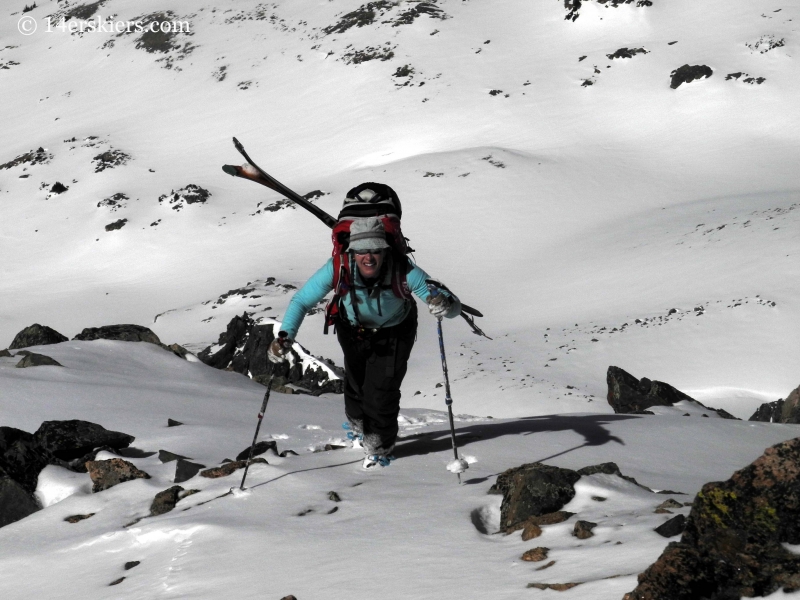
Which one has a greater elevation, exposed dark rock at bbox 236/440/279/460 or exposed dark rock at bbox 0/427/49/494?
exposed dark rock at bbox 0/427/49/494

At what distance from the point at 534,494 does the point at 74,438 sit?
4459 millimetres

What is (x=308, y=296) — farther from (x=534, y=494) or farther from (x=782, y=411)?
(x=782, y=411)

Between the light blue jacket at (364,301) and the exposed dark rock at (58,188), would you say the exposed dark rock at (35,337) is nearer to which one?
the light blue jacket at (364,301)

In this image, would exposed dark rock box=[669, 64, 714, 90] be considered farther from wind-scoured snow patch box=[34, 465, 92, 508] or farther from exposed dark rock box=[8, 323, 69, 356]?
wind-scoured snow patch box=[34, 465, 92, 508]

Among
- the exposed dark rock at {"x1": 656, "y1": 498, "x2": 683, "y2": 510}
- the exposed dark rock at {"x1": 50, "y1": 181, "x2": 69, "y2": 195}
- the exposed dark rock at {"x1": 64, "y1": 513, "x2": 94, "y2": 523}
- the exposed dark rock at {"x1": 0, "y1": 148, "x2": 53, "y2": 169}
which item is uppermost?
the exposed dark rock at {"x1": 0, "y1": 148, "x2": 53, "y2": 169}

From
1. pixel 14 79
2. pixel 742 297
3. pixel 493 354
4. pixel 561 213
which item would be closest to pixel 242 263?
pixel 561 213

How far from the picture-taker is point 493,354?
19484 millimetres

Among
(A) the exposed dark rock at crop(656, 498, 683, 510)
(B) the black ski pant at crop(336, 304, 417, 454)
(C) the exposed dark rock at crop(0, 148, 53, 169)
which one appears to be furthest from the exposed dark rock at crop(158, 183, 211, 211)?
(A) the exposed dark rock at crop(656, 498, 683, 510)

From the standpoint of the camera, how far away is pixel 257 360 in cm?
1720

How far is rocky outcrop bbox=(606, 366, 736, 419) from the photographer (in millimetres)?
13180

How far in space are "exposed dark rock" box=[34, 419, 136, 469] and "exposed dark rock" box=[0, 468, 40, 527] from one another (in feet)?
3.24

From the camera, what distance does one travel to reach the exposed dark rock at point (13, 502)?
18.9 ft

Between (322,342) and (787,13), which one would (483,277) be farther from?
(787,13)

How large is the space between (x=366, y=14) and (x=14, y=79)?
30438 millimetres
